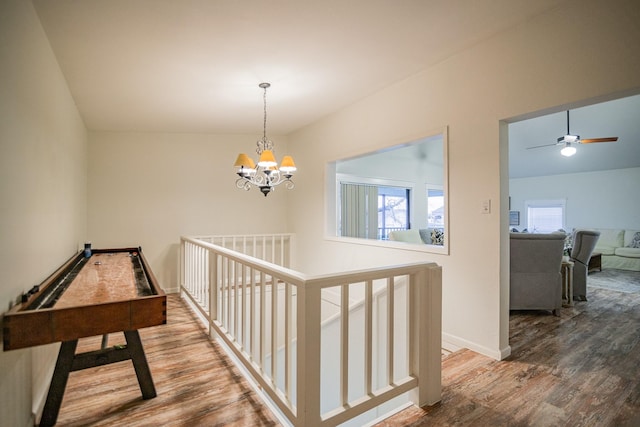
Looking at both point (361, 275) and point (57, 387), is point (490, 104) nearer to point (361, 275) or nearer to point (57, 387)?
point (361, 275)

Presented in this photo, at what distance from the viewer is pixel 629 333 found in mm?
3031

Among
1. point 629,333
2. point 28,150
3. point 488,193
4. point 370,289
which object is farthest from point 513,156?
point 28,150

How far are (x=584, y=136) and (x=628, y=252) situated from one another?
2655mm

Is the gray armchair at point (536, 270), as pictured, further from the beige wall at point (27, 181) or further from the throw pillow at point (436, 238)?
the beige wall at point (27, 181)

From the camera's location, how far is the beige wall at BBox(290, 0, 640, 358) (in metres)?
2.01

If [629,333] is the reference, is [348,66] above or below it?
above

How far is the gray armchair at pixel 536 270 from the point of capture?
138 inches

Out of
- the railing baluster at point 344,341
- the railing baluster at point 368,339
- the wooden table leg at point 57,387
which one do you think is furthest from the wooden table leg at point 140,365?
the railing baluster at point 368,339

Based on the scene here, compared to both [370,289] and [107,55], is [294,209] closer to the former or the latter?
[107,55]

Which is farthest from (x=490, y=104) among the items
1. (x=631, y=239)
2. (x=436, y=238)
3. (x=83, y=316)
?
(x=631, y=239)

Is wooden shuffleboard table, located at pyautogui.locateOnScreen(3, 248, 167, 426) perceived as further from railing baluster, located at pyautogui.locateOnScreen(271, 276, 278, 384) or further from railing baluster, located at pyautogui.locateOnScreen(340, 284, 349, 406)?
railing baluster, located at pyautogui.locateOnScreen(340, 284, 349, 406)

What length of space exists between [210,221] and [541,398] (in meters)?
4.61

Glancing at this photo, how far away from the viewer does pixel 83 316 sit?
1.43m

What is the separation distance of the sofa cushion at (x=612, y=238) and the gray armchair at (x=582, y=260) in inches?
154
